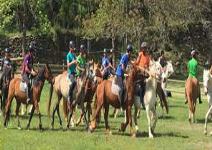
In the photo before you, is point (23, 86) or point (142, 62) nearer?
point (142, 62)

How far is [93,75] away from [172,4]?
90.1 ft

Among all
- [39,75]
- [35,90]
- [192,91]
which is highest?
[39,75]

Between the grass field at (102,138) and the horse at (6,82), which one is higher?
the horse at (6,82)

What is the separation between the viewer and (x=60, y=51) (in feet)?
182

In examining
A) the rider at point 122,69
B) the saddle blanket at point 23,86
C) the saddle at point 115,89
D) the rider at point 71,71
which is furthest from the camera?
the rider at point 71,71

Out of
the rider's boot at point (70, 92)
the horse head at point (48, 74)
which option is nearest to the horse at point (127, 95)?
the rider's boot at point (70, 92)

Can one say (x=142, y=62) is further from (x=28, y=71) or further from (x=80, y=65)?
(x=28, y=71)

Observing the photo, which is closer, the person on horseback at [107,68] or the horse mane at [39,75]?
the horse mane at [39,75]

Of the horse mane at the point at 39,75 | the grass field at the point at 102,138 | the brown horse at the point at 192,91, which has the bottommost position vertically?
the grass field at the point at 102,138

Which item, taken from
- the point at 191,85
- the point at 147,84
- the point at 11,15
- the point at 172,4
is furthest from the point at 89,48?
the point at 147,84

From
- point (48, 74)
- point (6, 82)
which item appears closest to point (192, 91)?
point (48, 74)

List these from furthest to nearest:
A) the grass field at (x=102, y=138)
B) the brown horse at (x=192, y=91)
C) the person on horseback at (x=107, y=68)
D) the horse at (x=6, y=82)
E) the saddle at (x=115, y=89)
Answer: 1. the person on horseback at (x=107, y=68)
2. the brown horse at (x=192, y=91)
3. the horse at (x=6, y=82)
4. the saddle at (x=115, y=89)
5. the grass field at (x=102, y=138)

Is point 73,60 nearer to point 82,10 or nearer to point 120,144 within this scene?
point 120,144

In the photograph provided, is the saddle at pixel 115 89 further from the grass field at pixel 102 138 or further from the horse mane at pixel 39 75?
the horse mane at pixel 39 75
